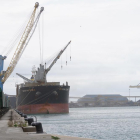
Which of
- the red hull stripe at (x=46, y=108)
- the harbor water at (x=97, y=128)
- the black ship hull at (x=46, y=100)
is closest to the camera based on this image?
the harbor water at (x=97, y=128)

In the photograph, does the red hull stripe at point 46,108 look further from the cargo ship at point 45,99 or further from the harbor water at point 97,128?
the harbor water at point 97,128

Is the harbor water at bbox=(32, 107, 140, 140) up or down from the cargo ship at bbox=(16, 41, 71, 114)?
down

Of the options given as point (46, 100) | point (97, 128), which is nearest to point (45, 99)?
point (46, 100)

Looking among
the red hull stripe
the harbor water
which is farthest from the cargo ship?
the harbor water

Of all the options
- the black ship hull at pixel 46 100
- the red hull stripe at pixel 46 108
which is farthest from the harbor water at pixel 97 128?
the black ship hull at pixel 46 100

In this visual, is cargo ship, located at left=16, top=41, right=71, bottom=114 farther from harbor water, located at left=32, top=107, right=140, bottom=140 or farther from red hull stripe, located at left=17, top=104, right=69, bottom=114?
harbor water, located at left=32, top=107, right=140, bottom=140

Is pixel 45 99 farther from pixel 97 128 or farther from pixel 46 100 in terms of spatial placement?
pixel 97 128

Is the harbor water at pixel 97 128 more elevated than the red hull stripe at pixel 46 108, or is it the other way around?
the red hull stripe at pixel 46 108

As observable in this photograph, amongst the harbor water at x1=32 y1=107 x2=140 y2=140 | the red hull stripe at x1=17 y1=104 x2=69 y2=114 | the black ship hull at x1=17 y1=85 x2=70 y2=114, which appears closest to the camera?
the harbor water at x1=32 y1=107 x2=140 y2=140

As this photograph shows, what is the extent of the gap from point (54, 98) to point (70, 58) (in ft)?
62.4

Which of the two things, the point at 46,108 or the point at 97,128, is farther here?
the point at 46,108

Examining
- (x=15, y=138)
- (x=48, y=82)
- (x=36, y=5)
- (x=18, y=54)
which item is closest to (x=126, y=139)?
(x=15, y=138)

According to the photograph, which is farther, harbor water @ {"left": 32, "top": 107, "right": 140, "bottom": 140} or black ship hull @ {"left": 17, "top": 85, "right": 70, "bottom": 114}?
black ship hull @ {"left": 17, "top": 85, "right": 70, "bottom": 114}

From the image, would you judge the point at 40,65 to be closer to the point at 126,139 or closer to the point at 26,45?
the point at 26,45
